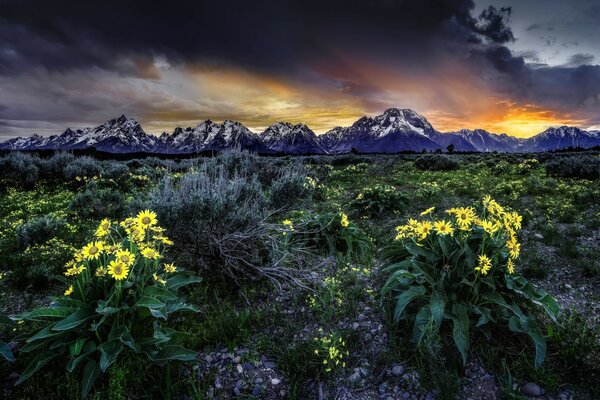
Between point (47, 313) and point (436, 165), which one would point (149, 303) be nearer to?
point (47, 313)

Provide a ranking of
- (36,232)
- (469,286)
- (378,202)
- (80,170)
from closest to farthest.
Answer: (469,286), (36,232), (378,202), (80,170)

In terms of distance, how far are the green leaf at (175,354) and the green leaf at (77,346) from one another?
625 mm

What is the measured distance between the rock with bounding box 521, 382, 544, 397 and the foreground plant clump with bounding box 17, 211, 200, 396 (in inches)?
119

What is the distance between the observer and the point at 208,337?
135 inches

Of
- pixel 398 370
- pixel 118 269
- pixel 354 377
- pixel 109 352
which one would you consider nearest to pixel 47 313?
pixel 109 352

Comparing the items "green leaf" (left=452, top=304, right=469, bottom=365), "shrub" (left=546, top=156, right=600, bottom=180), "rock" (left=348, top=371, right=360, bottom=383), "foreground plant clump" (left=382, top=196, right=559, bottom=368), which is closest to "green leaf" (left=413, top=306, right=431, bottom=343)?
"foreground plant clump" (left=382, top=196, right=559, bottom=368)

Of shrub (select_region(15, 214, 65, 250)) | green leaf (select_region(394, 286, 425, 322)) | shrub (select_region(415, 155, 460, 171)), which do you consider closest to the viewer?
green leaf (select_region(394, 286, 425, 322))

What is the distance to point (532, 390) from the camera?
275 centimetres

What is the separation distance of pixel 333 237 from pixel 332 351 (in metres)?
3.12

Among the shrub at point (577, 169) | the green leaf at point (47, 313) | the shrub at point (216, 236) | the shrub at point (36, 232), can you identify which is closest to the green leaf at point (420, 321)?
the shrub at point (216, 236)

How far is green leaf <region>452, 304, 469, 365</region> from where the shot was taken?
2902mm

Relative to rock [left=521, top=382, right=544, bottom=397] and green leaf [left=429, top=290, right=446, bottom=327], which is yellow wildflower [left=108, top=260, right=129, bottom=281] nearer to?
green leaf [left=429, top=290, right=446, bottom=327]

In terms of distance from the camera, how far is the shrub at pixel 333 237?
19.3 ft

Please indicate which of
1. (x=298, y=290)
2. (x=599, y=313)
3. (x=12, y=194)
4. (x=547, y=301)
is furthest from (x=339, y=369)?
(x=12, y=194)
